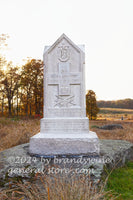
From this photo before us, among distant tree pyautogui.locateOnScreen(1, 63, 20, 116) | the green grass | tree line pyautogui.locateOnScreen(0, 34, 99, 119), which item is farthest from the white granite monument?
distant tree pyautogui.locateOnScreen(1, 63, 20, 116)

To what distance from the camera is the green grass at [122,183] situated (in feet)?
9.41

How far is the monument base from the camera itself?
153 inches

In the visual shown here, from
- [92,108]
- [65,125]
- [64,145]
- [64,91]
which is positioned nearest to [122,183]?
[64,145]

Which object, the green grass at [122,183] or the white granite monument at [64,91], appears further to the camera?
the white granite monument at [64,91]

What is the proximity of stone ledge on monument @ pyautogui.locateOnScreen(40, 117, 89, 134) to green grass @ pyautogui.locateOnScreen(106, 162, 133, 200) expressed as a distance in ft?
3.89

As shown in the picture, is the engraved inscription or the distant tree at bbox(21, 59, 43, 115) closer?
the engraved inscription

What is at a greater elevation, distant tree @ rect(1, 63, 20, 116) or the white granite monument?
distant tree @ rect(1, 63, 20, 116)

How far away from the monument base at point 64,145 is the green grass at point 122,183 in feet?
2.06

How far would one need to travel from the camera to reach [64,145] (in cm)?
394

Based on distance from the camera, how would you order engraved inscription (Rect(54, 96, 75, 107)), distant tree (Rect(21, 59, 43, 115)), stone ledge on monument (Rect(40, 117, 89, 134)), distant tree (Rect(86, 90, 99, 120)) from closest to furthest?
stone ledge on monument (Rect(40, 117, 89, 134)), engraved inscription (Rect(54, 96, 75, 107)), distant tree (Rect(21, 59, 43, 115)), distant tree (Rect(86, 90, 99, 120))

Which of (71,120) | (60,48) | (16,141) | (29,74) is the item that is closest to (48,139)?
(71,120)

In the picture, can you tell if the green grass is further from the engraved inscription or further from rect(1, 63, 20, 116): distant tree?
rect(1, 63, 20, 116): distant tree

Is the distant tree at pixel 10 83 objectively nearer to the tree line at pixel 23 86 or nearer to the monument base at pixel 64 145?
the tree line at pixel 23 86

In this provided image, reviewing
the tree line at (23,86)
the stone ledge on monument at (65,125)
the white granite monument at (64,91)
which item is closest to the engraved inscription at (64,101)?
the white granite monument at (64,91)
